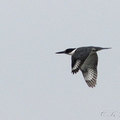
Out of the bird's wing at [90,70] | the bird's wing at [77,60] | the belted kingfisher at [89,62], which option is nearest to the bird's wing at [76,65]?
the bird's wing at [77,60]

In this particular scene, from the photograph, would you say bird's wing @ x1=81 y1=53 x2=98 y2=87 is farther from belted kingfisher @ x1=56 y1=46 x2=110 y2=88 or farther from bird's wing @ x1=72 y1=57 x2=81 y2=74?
bird's wing @ x1=72 y1=57 x2=81 y2=74

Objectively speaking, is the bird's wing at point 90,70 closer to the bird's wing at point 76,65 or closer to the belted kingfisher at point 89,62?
the belted kingfisher at point 89,62

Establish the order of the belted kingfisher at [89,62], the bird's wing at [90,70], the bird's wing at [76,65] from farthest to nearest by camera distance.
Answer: the bird's wing at [90,70], the belted kingfisher at [89,62], the bird's wing at [76,65]

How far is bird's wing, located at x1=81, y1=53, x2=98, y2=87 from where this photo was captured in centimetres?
2391

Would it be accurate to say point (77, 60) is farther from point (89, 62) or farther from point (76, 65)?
point (89, 62)

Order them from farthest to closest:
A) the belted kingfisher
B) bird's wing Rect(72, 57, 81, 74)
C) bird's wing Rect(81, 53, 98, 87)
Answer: bird's wing Rect(81, 53, 98, 87), the belted kingfisher, bird's wing Rect(72, 57, 81, 74)

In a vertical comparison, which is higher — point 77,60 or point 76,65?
point 77,60

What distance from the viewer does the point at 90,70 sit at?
78.8ft

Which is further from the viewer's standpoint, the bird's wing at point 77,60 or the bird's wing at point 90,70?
the bird's wing at point 90,70

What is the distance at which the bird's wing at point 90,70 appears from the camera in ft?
78.4

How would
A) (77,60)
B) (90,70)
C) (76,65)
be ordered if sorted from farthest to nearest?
(90,70), (77,60), (76,65)

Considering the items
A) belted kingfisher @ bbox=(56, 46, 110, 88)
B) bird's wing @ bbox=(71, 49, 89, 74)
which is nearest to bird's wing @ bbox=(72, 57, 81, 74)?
bird's wing @ bbox=(71, 49, 89, 74)

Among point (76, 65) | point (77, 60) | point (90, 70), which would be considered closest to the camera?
point (76, 65)

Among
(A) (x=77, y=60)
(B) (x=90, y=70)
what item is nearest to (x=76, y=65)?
(A) (x=77, y=60)
